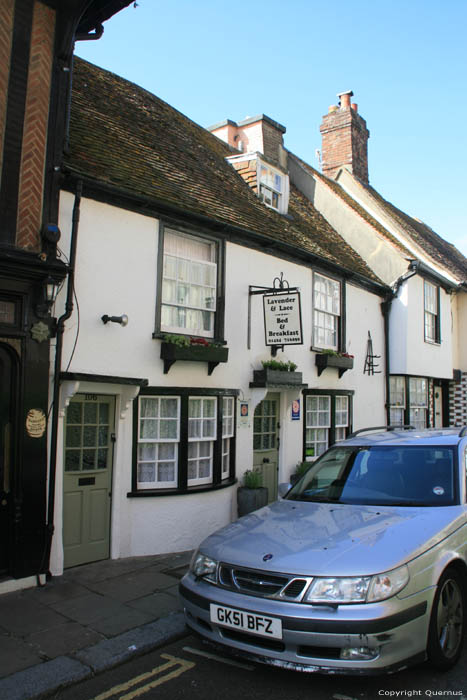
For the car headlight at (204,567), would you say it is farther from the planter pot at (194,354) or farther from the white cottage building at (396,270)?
the white cottage building at (396,270)

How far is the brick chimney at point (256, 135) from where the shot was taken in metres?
14.2

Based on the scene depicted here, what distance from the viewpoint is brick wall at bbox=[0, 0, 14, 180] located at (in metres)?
6.33

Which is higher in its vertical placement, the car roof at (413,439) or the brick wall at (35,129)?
the brick wall at (35,129)

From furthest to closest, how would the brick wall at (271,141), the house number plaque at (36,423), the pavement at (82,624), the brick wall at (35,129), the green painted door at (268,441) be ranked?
the brick wall at (271,141), the green painted door at (268,441), the brick wall at (35,129), the house number plaque at (36,423), the pavement at (82,624)

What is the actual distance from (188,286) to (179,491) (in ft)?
10.5

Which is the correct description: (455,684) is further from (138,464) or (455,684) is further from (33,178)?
(33,178)

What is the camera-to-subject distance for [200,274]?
897cm

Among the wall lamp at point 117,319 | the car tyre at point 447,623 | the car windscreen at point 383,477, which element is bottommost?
the car tyre at point 447,623

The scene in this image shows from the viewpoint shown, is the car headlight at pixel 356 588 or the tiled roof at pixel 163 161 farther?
the tiled roof at pixel 163 161

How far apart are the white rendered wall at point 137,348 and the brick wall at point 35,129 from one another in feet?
1.55

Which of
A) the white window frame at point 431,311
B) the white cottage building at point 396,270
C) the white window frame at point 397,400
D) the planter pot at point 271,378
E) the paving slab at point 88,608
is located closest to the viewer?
the paving slab at point 88,608

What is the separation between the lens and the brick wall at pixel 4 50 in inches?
249

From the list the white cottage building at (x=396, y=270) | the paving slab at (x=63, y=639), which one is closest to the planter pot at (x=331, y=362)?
the white cottage building at (x=396, y=270)

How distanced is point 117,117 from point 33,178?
4.17 meters
